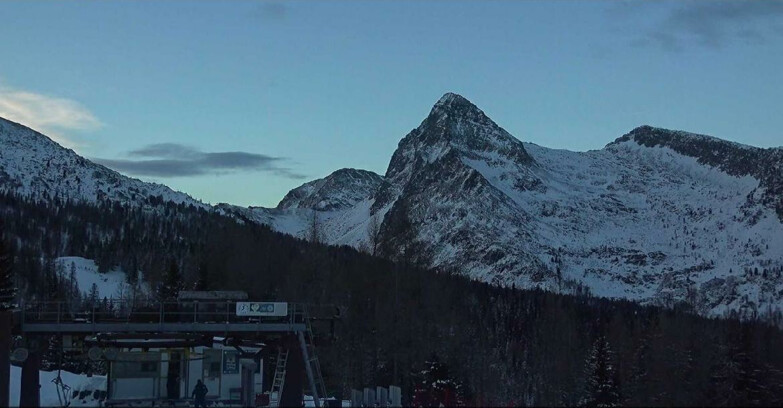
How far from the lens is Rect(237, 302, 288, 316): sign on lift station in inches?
2003

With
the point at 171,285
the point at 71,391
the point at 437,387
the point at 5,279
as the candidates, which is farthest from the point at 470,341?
the point at 71,391

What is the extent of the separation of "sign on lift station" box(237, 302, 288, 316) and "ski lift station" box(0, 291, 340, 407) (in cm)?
5

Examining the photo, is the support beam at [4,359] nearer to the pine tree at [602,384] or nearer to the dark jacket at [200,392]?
the dark jacket at [200,392]

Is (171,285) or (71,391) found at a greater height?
(171,285)

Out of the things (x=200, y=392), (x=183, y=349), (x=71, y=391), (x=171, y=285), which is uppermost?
(x=171, y=285)

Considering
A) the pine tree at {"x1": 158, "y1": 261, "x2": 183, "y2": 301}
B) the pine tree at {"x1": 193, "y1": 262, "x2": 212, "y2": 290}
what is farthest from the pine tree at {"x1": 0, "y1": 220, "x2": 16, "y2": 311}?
the pine tree at {"x1": 193, "y1": 262, "x2": 212, "y2": 290}

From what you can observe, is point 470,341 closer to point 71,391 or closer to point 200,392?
point 71,391

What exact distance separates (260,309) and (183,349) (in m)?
5.08

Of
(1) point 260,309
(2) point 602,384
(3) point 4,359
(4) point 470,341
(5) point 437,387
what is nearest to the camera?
(3) point 4,359

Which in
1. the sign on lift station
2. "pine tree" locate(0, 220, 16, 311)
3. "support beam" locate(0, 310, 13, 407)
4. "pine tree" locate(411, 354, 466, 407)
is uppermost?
"pine tree" locate(0, 220, 16, 311)

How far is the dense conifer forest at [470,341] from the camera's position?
72.3 m

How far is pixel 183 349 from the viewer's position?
53.0m

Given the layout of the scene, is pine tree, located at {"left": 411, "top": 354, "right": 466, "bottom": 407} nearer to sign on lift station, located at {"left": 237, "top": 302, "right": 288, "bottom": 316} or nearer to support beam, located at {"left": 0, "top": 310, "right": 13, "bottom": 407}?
sign on lift station, located at {"left": 237, "top": 302, "right": 288, "bottom": 316}

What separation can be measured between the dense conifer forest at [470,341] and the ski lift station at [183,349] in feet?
46.4
